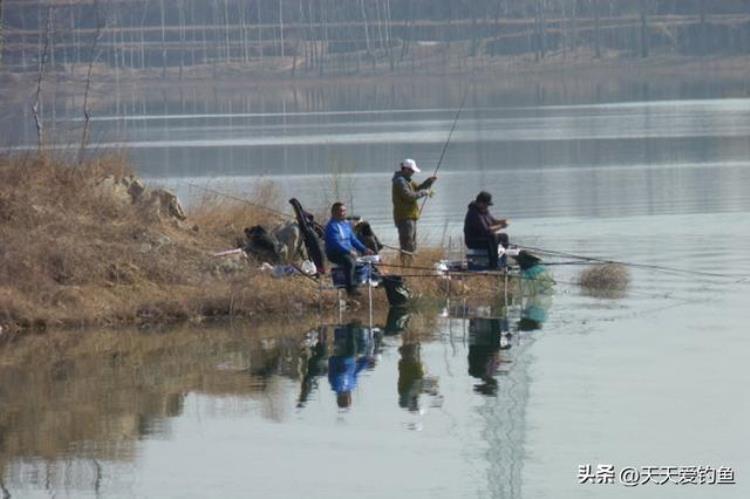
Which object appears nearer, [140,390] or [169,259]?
[140,390]

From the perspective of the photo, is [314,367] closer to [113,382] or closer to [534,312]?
[113,382]

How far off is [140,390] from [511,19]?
426 feet

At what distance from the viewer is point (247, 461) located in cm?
1408

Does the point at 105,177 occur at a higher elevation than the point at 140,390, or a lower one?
higher

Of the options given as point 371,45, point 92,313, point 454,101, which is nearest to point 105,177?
point 92,313

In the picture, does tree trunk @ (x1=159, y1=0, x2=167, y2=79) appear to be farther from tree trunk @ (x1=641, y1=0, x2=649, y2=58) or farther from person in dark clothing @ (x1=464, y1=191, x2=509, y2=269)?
person in dark clothing @ (x1=464, y1=191, x2=509, y2=269)

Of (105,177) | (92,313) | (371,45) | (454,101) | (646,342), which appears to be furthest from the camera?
(371,45)

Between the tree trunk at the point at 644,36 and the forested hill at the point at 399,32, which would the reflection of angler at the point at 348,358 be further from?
the tree trunk at the point at 644,36

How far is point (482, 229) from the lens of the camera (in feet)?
71.3

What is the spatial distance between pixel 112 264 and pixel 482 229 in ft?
13.9

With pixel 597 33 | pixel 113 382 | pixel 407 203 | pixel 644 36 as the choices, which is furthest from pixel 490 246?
pixel 597 33

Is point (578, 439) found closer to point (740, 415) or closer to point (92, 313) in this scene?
point (740, 415)

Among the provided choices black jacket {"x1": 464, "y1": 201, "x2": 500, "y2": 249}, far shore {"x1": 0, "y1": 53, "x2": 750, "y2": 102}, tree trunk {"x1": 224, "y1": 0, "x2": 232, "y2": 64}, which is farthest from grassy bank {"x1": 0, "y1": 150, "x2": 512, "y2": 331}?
tree trunk {"x1": 224, "y1": 0, "x2": 232, "y2": 64}

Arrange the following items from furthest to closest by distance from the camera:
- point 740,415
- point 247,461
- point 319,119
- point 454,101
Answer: point 454,101 < point 319,119 < point 740,415 < point 247,461
